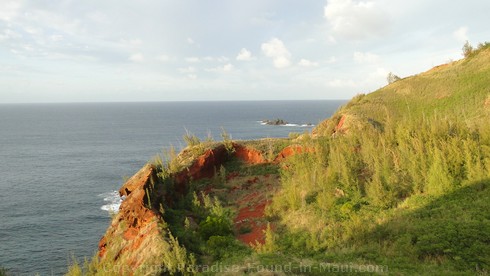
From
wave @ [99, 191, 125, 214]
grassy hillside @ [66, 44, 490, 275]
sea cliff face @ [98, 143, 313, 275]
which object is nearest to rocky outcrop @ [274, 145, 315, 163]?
sea cliff face @ [98, 143, 313, 275]

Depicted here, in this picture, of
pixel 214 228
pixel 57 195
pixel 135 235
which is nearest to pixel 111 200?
pixel 57 195

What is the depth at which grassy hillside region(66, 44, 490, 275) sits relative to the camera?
44.4 feet

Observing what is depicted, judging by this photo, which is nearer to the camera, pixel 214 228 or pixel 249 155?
pixel 214 228

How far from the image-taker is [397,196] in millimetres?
19922

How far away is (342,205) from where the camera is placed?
19.9 m

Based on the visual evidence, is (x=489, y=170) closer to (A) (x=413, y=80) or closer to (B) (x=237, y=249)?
(B) (x=237, y=249)

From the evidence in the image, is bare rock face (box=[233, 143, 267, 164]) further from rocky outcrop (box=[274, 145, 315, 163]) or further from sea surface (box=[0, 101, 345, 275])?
sea surface (box=[0, 101, 345, 275])

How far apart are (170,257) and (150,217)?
15.1 feet

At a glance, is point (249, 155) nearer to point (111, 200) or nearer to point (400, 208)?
point (400, 208)

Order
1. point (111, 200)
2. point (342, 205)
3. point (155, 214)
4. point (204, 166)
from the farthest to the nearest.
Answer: point (111, 200) < point (204, 166) < point (342, 205) < point (155, 214)

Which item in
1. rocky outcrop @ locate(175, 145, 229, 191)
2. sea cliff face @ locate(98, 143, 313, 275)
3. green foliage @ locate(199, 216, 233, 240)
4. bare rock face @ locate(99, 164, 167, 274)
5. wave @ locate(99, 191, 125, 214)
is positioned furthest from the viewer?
wave @ locate(99, 191, 125, 214)

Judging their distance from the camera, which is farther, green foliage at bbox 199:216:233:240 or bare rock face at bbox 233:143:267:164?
bare rock face at bbox 233:143:267:164

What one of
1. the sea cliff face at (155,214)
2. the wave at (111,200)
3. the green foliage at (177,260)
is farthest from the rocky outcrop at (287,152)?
the wave at (111,200)

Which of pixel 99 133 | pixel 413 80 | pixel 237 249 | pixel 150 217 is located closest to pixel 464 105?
pixel 413 80
